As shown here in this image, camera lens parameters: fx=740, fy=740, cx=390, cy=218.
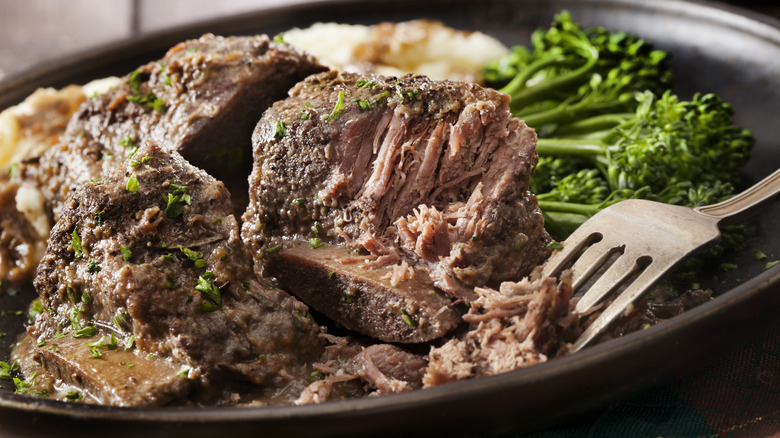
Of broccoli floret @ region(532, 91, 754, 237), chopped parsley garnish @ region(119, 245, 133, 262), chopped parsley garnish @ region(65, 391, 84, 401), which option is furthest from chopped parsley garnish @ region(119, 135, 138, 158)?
broccoli floret @ region(532, 91, 754, 237)

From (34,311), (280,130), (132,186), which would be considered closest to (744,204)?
(280,130)

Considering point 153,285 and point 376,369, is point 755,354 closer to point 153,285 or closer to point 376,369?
point 376,369

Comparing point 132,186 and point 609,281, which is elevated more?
point 132,186

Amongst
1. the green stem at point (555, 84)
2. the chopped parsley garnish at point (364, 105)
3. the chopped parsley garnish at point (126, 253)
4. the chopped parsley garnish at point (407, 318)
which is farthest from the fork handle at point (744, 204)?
the chopped parsley garnish at point (126, 253)

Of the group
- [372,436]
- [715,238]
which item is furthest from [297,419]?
[715,238]

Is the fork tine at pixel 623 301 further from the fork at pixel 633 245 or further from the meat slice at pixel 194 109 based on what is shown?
the meat slice at pixel 194 109

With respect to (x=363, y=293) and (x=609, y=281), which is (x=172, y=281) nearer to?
(x=363, y=293)
